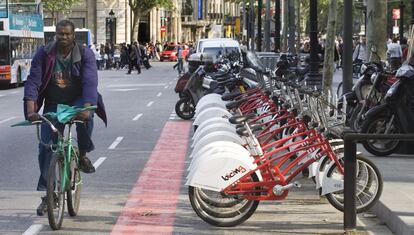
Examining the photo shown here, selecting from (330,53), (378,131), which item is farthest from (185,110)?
(378,131)

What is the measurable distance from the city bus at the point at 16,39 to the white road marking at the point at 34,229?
27.6m

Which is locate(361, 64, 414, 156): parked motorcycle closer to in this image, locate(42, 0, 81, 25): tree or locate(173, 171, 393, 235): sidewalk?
locate(173, 171, 393, 235): sidewalk

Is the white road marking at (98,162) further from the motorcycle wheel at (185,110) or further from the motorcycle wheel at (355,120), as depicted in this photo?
the motorcycle wheel at (185,110)

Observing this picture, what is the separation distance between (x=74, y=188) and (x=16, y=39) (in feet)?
94.6

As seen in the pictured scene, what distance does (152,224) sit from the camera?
328 inches

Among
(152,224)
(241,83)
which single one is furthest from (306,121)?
(241,83)

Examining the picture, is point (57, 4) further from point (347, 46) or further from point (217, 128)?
point (217, 128)

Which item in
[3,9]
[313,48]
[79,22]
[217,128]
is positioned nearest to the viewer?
[217,128]

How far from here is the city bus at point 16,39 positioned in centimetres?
3500

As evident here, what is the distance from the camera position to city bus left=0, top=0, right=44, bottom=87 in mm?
35000

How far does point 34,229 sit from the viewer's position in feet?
26.3

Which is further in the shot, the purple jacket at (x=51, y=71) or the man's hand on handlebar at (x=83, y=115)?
the purple jacket at (x=51, y=71)

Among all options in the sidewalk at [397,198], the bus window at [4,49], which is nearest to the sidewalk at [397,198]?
the sidewalk at [397,198]

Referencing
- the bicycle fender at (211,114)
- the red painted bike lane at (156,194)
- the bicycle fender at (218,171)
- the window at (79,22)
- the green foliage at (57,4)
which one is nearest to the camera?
the bicycle fender at (218,171)
